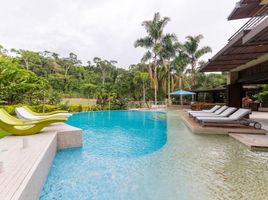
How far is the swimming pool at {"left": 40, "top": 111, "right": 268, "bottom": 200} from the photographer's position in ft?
10.6

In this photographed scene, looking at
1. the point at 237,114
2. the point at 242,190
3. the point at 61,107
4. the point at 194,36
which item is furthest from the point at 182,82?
the point at 242,190

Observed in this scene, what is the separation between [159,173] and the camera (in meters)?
4.07

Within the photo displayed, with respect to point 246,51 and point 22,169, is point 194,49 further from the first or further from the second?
point 22,169

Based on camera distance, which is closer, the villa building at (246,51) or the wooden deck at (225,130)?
the villa building at (246,51)

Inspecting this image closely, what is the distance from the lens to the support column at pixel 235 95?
521 inches

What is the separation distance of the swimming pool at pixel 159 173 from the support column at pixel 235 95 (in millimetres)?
7757

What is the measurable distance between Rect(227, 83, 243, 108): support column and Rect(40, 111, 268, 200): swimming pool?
25.4 feet

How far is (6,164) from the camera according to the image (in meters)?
3.41

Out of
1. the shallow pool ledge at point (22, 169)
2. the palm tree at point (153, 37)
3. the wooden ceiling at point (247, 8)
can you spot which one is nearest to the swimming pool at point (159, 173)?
the shallow pool ledge at point (22, 169)

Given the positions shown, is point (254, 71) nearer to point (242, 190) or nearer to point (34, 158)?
point (242, 190)

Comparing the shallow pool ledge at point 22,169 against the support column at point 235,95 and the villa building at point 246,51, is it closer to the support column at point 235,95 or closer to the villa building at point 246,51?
the villa building at point 246,51

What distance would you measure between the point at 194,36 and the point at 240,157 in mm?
25637

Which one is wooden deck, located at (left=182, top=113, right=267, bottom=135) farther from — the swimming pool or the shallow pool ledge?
the shallow pool ledge

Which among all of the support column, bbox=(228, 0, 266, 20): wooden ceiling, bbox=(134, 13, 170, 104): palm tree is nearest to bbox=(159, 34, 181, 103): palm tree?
bbox=(134, 13, 170, 104): palm tree
